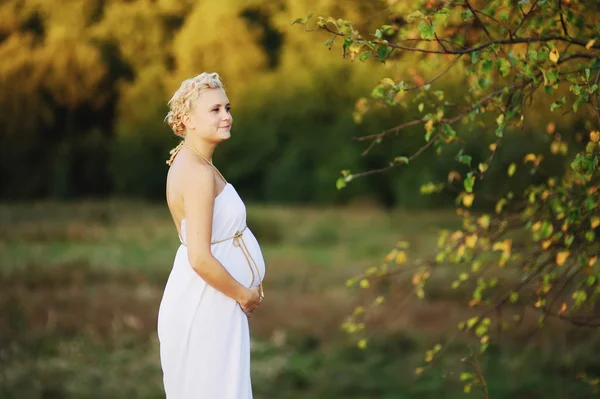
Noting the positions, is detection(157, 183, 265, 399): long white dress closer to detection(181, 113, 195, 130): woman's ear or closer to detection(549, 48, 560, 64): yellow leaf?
detection(181, 113, 195, 130): woman's ear

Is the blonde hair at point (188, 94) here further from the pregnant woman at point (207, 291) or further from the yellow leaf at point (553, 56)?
the yellow leaf at point (553, 56)

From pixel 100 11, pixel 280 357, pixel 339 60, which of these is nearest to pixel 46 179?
pixel 100 11

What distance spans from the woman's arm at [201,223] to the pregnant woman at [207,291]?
0.15 feet

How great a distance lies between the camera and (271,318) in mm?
9562

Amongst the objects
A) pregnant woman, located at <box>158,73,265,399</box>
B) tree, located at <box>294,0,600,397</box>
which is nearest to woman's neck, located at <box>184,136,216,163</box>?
pregnant woman, located at <box>158,73,265,399</box>

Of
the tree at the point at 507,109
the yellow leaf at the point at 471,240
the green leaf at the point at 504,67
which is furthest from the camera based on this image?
the yellow leaf at the point at 471,240

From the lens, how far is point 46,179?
538 inches

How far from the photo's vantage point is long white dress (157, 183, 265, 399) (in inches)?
116

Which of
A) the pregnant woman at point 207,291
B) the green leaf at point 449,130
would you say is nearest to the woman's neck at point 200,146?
the pregnant woman at point 207,291

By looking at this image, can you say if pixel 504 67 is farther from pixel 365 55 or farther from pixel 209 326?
pixel 209 326

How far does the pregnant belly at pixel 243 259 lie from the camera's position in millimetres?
2959

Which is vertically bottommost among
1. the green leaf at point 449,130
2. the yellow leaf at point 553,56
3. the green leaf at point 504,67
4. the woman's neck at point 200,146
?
the woman's neck at point 200,146

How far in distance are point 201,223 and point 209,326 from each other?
14.3 inches

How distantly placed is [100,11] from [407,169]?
5.09 metres
